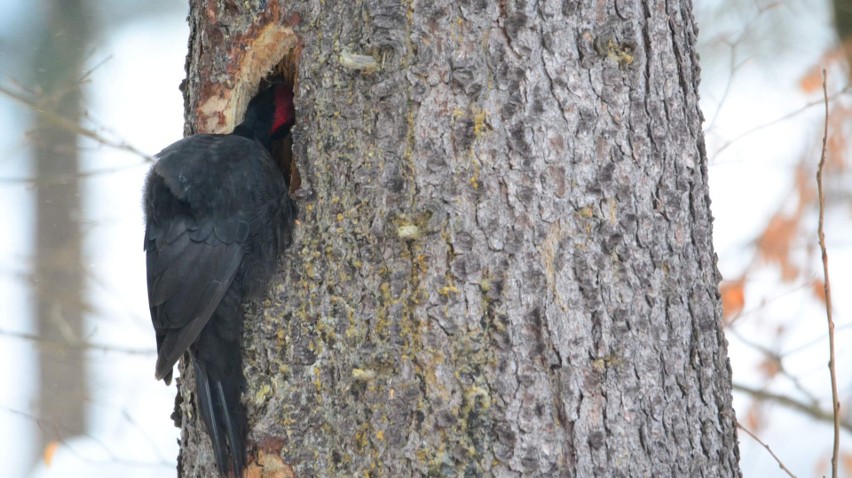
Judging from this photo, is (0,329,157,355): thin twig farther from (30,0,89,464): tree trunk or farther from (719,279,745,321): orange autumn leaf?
(719,279,745,321): orange autumn leaf

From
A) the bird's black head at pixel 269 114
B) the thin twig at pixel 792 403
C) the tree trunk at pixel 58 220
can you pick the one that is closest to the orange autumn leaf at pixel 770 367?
the thin twig at pixel 792 403

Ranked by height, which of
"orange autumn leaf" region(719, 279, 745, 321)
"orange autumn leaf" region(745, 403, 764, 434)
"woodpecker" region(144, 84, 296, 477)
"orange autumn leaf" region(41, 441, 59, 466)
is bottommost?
"orange autumn leaf" region(41, 441, 59, 466)

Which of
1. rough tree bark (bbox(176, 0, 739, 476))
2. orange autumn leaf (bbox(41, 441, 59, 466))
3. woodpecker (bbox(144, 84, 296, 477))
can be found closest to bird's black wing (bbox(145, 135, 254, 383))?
woodpecker (bbox(144, 84, 296, 477))

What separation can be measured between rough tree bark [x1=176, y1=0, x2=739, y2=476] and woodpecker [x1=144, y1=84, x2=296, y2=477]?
0.22 m

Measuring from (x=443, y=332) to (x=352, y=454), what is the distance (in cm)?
36

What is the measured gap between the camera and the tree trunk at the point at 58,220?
378 cm

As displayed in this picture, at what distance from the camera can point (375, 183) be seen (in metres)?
1.81

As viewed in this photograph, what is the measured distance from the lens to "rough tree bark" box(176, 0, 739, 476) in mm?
1683

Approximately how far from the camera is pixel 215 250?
226cm

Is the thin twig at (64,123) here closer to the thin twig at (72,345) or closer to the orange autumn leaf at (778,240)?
the thin twig at (72,345)

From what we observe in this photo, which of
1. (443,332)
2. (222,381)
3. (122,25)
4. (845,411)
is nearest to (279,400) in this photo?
(222,381)

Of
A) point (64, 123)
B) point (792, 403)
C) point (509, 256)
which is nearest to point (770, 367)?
point (792, 403)

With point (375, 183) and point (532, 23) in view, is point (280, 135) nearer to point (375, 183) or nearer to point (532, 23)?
point (375, 183)

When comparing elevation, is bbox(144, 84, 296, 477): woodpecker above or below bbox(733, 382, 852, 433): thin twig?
below
